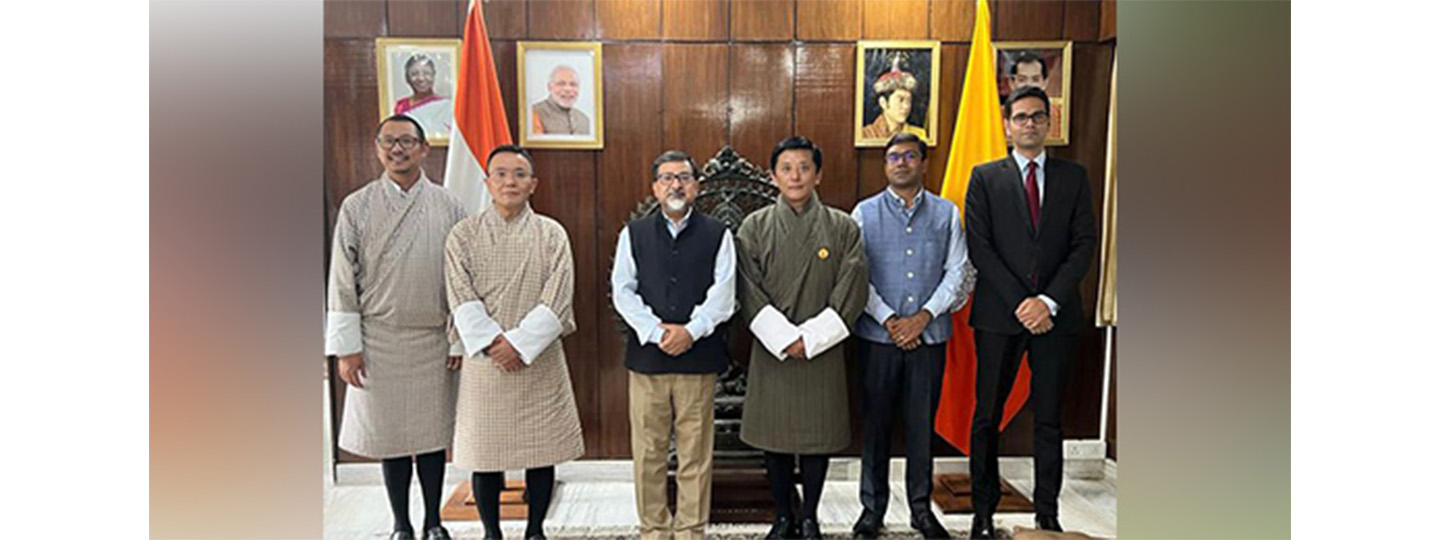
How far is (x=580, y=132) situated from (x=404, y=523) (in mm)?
1656

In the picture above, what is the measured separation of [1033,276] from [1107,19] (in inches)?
53.0

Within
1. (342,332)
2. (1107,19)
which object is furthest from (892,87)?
(342,332)

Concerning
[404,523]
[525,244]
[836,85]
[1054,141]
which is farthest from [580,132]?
[1054,141]

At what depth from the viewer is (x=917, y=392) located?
2.64 metres

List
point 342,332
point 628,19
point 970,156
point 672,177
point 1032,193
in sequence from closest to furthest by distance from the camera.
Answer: point 342,332 → point 672,177 → point 1032,193 → point 970,156 → point 628,19

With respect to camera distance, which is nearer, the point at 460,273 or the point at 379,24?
the point at 460,273

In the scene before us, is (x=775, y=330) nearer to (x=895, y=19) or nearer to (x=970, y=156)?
(x=970, y=156)

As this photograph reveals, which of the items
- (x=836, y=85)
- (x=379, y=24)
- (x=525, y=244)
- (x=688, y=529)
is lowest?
(x=688, y=529)

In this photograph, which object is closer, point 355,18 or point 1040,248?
point 1040,248

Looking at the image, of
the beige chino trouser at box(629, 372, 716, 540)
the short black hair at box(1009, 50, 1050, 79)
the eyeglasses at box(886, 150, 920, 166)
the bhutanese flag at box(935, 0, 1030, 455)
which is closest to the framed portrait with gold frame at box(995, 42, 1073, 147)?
the short black hair at box(1009, 50, 1050, 79)

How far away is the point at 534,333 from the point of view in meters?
2.45

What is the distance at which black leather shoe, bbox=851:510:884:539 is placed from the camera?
106 inches
